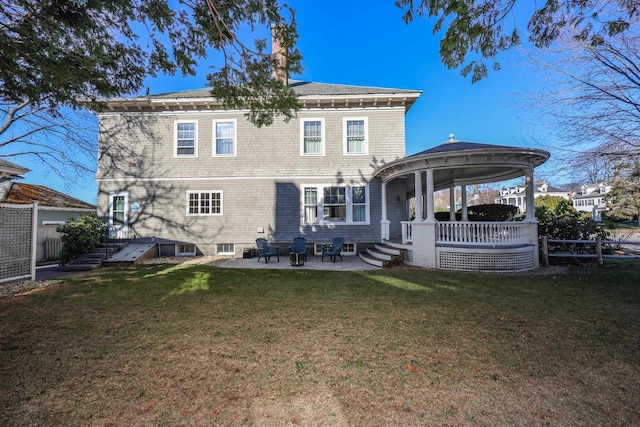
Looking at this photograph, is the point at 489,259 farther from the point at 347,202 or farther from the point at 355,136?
the point at 355,136

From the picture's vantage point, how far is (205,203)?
38.6 feet

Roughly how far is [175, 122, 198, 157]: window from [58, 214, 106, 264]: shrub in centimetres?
452

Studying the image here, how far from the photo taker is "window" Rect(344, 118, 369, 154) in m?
11.5

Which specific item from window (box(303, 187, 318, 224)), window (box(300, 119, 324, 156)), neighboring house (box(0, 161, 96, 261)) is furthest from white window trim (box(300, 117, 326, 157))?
neighboring house (box(0, 161, 96, 261))

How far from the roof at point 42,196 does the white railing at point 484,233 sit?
19.5 meters

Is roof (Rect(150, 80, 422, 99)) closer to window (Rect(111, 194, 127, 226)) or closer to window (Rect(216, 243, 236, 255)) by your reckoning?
window (Rect(111, 194, 127, 226))

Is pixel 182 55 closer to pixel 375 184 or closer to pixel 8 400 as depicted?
pixel 8 400

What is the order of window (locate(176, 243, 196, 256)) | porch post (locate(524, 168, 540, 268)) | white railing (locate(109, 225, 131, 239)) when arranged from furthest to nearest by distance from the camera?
window (locate(176, 243, 196, 256)) → white railing (locate(109, 225, 131, 239)) → porch post (locate(524, 168, 540, 268))

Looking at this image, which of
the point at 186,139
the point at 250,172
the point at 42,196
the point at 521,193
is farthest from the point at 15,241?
the point at 521,193

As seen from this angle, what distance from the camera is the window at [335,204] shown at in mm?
11445

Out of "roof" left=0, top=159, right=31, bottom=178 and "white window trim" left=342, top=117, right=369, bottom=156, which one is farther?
"white window trim" left=342, top=117, right=369, bottom=156

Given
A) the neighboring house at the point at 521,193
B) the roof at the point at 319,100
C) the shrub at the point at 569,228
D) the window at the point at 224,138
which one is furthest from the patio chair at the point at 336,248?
the neighboring house at the point at 521,193

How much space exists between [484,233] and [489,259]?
0.85 metres

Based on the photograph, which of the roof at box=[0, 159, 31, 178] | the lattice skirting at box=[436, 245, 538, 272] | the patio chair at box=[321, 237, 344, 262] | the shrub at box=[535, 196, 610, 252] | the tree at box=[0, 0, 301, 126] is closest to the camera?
the tree at box=[0, 0, 301, 126]
